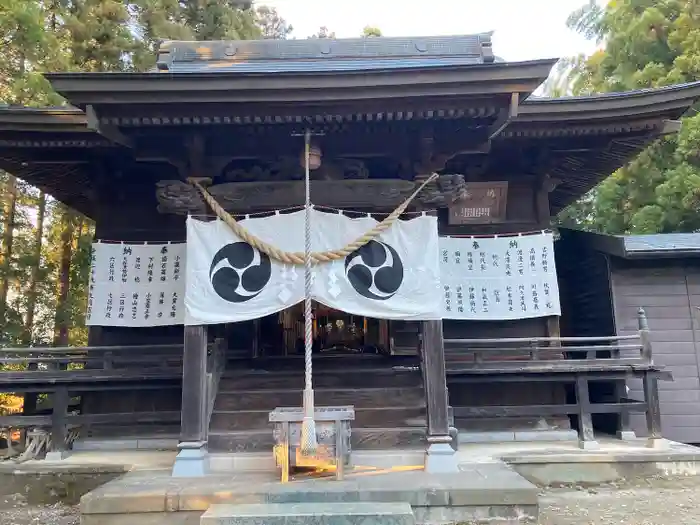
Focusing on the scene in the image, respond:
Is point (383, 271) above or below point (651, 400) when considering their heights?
above

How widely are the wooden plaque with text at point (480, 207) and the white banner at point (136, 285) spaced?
440 centimetres

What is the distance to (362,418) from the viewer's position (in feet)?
21.5

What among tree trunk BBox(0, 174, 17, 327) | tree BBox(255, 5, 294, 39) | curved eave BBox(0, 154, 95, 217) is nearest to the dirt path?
curved eave BBox(0, 154, 95, 217)

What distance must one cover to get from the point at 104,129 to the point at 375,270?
3412 mm

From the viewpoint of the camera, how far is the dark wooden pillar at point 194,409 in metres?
5.88

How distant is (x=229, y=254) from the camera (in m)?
6.28

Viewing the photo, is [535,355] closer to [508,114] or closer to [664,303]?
[664,303]

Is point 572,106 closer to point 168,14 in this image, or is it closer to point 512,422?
point 512,422

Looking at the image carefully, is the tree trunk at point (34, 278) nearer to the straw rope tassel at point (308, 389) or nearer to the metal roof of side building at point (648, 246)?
the straw rope tassel at point (308, 389)

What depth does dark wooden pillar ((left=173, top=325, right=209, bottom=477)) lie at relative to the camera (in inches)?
232

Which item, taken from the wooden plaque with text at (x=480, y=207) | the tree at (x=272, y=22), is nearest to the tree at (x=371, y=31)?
the wooden plaque with text at (x=480, y=207)

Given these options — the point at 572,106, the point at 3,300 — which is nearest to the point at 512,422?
the point at 572,106

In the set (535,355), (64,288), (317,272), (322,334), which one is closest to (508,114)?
(317,272)

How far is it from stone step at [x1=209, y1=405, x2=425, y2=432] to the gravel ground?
1.69m
